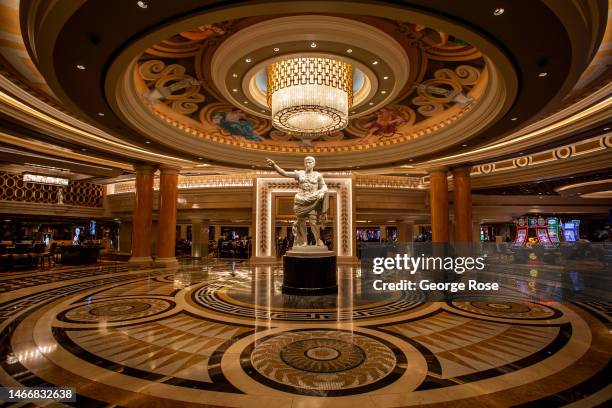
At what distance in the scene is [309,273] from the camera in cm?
609

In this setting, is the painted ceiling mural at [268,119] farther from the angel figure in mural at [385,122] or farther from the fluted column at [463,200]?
the fluted column at [463,200]

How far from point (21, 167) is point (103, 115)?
11.9m

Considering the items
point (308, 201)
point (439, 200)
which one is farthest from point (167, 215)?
point (439, 200)

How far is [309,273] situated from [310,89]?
Result: 344 centimetres

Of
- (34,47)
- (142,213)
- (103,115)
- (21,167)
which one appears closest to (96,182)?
(21,167)

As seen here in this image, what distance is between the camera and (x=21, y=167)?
47.8 feet

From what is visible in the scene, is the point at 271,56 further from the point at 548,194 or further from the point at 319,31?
the point at 548,194

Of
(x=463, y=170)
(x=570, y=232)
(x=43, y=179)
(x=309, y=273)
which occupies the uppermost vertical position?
(x=43, y=179)

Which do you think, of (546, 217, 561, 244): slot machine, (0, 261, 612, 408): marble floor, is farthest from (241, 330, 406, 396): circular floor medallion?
(546, 217, 561, 244): slot machine

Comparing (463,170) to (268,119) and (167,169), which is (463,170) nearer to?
(268,119)

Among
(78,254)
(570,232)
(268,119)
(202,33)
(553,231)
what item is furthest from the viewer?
(570,232)

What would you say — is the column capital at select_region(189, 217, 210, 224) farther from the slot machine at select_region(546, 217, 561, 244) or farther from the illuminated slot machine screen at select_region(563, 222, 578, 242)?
the illuminated slot machine screen at select_region(563, 222, 578, 242)

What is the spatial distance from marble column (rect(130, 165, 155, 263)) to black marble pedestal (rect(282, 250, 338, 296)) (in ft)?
23.9

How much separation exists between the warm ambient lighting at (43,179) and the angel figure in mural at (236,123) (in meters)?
11.0
